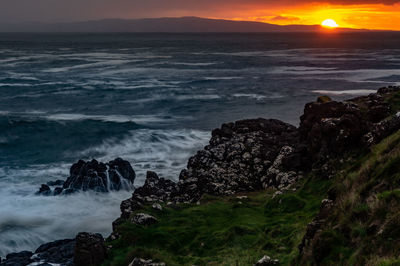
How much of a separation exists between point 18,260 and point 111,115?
39608 mm

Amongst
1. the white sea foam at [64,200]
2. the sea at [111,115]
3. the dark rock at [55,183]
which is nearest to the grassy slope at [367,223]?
the white sea foam at [64,200]

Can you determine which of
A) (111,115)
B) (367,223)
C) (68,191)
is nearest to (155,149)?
(68,191)

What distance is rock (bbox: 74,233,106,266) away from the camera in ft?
53.5

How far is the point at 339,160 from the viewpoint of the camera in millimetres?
21109

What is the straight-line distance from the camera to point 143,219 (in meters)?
19.3

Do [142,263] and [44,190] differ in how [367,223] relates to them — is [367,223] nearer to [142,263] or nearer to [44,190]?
[142,263]

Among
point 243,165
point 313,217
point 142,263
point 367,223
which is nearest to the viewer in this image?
point 367,223

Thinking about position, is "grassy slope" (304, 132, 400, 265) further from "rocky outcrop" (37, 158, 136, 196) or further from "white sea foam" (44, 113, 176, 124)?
"white sea foam" (44, 113, 176, 124)

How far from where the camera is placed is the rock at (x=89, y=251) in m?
16.3

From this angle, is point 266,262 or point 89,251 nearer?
point 266,262

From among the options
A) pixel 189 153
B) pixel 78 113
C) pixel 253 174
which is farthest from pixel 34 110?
pixel 253 174

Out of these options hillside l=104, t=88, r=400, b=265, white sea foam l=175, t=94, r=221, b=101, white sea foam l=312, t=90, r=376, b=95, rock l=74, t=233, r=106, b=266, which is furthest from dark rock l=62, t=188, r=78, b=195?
white sea foam l=312, t=90, r=376, b=95

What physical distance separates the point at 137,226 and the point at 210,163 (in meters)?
10.3

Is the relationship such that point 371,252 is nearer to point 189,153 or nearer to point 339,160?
point 339,160
